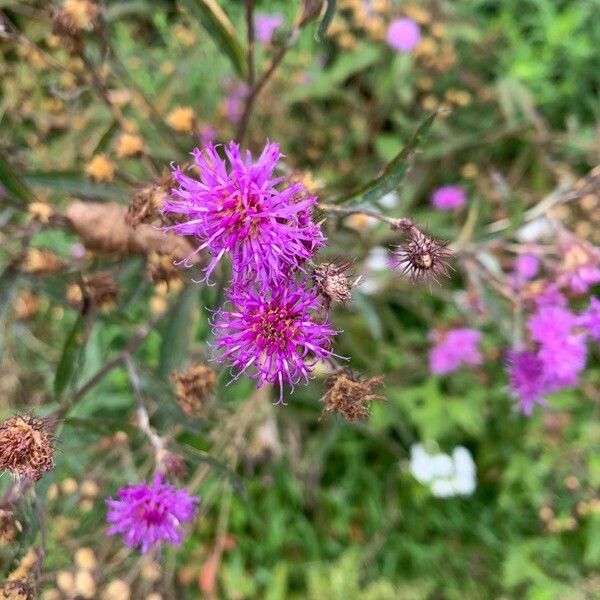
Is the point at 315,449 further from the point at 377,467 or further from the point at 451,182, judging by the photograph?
the point at 451,182

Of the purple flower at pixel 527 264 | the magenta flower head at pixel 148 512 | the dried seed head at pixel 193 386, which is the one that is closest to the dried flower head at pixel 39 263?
the dried seed head at pixel 193 386

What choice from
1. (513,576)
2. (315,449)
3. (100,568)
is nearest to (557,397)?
(513,576)

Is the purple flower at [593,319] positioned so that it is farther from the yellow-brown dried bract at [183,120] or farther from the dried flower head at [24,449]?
the dried flower head at [24,449]

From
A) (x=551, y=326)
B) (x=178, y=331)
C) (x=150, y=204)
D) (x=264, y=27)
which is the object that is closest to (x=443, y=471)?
(x=551, y=326)

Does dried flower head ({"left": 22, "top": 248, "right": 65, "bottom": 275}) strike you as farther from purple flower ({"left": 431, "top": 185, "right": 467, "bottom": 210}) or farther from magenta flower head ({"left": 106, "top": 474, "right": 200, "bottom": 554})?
purple flower ({"left": 431, "top": 185, "right": 467, "bottom": 210})

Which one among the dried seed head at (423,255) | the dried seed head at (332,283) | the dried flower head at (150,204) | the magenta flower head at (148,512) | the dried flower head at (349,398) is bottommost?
the magenta flower head at (148,512)

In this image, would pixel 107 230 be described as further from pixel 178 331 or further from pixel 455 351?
pixel 455 351

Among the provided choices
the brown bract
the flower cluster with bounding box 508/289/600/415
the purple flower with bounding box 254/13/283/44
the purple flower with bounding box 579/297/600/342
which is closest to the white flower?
the flower cluster with bounding box 508/289/600/415
